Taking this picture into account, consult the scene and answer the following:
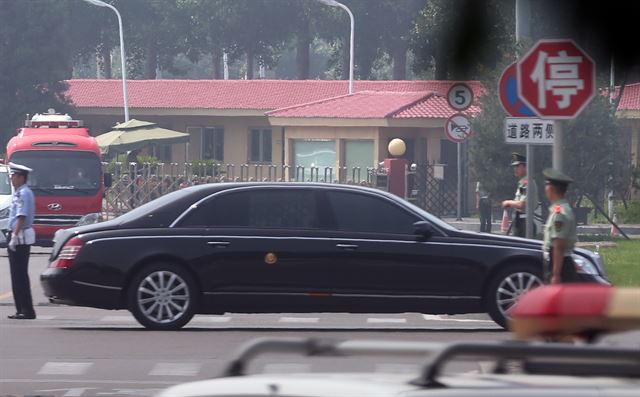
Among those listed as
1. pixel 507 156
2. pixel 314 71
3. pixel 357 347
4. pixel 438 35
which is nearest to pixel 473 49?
pixel 507 156

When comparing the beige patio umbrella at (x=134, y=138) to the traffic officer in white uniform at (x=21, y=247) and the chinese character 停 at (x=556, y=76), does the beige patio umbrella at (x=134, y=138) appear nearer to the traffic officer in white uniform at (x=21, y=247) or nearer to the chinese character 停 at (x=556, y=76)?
the traffic officer in white uniform at (x=21, y=247)

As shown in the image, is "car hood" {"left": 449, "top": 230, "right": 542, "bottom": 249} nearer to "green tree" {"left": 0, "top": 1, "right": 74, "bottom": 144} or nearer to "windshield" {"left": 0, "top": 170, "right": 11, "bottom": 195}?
"windshield" {"left": 0, "top": 170, "right": 11, "bottom": 195}

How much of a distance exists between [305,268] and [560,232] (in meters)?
2.91

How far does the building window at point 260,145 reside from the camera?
59.4m

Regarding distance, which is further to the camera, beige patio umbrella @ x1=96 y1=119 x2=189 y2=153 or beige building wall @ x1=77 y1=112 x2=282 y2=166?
beige building wall @ x1=77 y1=112 x2=282 y2=166

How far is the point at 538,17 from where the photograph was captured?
105 ft

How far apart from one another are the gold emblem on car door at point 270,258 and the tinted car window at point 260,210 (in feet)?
0.97

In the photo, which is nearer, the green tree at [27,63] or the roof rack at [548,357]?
the roof rack at [548,357]

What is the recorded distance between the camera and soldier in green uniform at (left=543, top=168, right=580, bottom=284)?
11594 mm

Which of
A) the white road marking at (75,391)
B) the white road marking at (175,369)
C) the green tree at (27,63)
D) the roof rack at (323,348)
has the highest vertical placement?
the green tree at (27,63)

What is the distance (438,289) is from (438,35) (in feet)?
135

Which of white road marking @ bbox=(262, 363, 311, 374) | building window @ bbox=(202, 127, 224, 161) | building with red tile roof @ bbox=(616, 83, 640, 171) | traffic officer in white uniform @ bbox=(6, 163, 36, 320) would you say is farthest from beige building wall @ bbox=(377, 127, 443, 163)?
white road marking @ bbox=(262, 363, 311, 374)

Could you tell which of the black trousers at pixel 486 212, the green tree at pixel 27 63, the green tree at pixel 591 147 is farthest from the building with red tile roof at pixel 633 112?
the green tree at pixel 27 63

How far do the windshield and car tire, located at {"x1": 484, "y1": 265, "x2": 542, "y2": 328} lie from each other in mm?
17517
